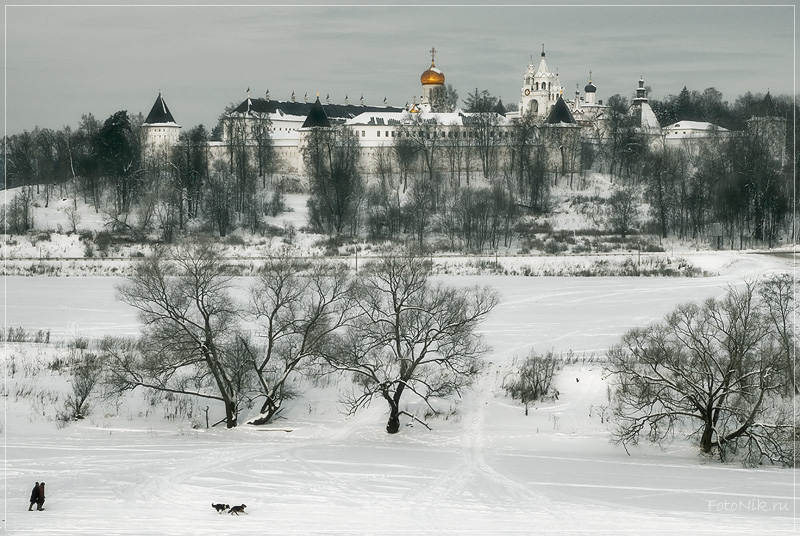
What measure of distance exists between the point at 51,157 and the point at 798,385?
5605 cm

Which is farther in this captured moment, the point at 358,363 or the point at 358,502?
the point at 358,363

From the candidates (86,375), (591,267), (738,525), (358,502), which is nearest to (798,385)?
(738,525)

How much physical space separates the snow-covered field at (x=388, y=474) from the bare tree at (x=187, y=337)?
0.98 m

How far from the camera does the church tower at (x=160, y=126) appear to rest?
66.2 meters

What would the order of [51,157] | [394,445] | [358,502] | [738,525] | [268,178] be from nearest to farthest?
[738,525] < [358,502] < [394,445] < [268,178] < [51,157]

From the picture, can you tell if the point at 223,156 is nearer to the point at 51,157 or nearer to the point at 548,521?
the point at 51,157

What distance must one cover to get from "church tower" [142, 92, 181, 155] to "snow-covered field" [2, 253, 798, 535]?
146 feet

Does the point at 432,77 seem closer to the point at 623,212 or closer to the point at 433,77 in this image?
the point at 433,77

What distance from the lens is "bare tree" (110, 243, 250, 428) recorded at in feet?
64.1

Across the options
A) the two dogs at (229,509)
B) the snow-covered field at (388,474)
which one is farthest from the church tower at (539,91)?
the two dogs at (229,509)

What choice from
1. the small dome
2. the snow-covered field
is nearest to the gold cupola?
the small dome

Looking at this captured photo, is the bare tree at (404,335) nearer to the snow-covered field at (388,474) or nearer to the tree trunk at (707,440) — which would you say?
the snow-covered field at (388,474)

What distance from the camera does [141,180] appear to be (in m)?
56.3

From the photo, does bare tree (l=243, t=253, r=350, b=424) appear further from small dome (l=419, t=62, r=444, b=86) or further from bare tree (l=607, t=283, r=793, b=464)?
small dome (l=419, t=62, r=444, b=86)
